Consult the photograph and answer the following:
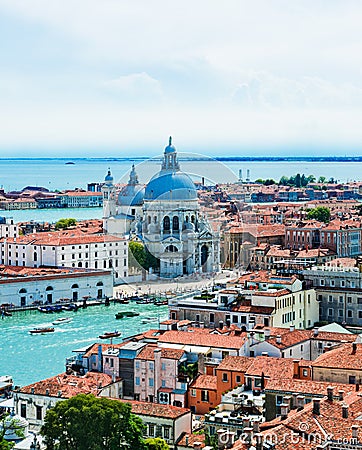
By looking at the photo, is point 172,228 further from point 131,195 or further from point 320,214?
point 320,214

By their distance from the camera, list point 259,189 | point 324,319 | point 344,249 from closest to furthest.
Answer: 1. point 324,319
2. point 344,249
3. point 259,189

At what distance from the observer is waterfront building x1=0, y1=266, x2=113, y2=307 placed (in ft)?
51.9

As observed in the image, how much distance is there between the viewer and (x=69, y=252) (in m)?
18.5

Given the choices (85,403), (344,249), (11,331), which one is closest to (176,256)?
(344,249)

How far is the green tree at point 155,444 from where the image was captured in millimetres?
5996

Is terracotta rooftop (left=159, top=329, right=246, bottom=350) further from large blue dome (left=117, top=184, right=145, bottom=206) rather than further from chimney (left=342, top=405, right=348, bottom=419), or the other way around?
large blue dome (left=117, top=184, right=145, bottom=206)

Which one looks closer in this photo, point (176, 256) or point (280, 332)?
point (280, 332)

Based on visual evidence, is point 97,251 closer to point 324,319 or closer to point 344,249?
point 344,249

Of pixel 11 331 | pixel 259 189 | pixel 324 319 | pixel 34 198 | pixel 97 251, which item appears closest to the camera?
pixel 324 319

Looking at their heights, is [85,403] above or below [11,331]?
above

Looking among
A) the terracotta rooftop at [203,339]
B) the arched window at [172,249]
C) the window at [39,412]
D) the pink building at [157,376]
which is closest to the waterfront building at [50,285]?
the arched window at [172,249]

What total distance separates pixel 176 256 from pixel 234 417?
13096 millimetres

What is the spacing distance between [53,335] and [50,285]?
370cm

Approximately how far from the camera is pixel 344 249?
67.0ft
